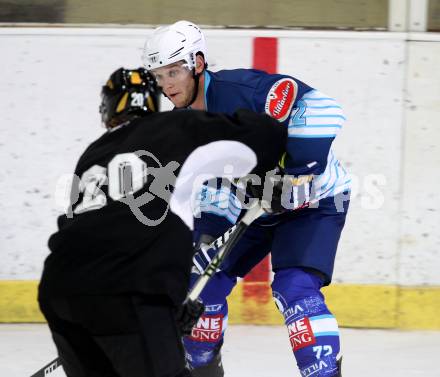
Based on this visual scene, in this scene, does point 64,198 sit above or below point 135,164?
below

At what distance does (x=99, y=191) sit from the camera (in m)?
2.02

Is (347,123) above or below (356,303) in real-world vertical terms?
above

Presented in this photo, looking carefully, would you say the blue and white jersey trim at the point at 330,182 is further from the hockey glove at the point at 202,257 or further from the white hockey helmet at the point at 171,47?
the white hockey helmet at the point at 171,47

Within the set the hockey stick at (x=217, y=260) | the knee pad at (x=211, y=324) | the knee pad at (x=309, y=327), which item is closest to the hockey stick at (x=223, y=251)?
the hockey stick at (x=217, y=260)

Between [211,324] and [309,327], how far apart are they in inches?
17.4

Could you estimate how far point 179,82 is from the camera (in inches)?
112

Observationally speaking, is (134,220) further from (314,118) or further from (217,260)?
(314,118)

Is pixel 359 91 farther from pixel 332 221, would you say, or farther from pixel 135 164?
pixel 135 164

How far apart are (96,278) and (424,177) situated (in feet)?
7.13

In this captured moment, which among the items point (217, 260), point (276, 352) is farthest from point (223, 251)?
point (276, 352)

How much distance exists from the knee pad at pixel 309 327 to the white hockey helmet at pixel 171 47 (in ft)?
2.41

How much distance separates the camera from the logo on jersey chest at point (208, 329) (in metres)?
2.95

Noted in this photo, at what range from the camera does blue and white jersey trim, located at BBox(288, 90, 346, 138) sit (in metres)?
2.65

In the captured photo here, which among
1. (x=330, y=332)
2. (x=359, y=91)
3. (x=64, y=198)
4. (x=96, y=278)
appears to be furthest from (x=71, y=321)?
(x=359, y=91)
